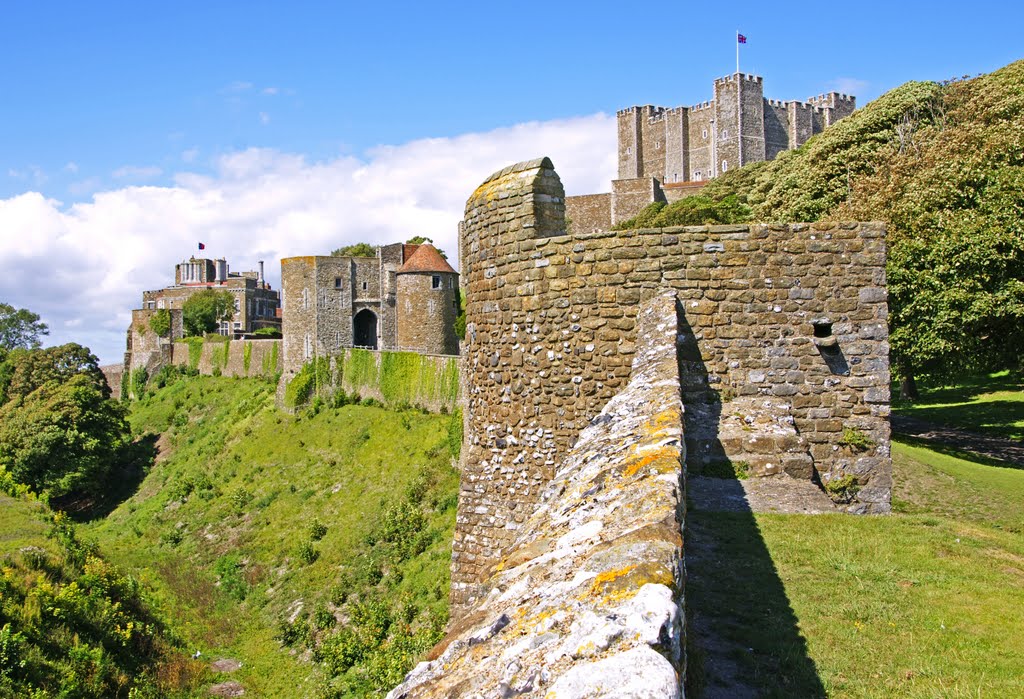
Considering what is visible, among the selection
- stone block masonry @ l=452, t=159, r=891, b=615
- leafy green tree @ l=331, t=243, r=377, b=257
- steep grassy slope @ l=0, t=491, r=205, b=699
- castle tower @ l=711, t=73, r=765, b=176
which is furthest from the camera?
castle tower @ l=711, t=73, r=765, b=176

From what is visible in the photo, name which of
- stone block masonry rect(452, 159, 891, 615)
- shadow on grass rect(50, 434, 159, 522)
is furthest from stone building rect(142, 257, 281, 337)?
stone block masonry rect(452, 159, 891, 615)

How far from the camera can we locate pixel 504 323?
8219 millimetres

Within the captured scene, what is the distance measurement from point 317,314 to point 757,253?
1522 inches

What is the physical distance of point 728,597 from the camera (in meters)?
4.48

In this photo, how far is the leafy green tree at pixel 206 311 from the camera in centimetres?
7912

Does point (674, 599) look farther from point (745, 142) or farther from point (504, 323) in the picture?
point (745, 142)

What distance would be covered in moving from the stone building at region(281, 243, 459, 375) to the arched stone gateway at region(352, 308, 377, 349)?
0.30m

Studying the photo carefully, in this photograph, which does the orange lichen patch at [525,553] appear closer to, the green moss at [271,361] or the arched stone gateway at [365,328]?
the arched stone gateway at [365,328]

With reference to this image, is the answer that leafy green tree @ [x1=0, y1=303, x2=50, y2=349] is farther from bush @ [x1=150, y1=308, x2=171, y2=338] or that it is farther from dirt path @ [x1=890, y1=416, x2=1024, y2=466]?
dirt path @ [x1=890, y1=416, x2=1024, y2=466]

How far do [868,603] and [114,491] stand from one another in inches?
1844

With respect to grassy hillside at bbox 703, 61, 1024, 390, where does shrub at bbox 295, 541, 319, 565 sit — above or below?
below

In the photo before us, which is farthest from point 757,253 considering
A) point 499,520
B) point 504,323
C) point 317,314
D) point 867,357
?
point 317,314

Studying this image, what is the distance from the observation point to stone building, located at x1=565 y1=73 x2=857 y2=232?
82688 millimetres

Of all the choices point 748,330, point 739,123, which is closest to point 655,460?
point 748,330
